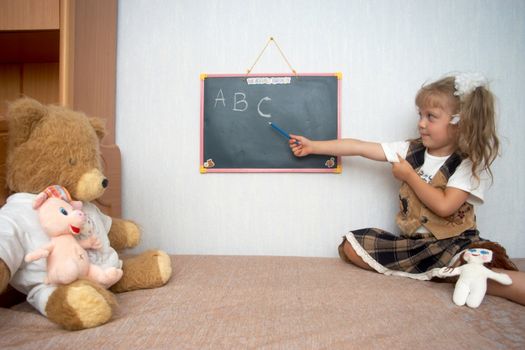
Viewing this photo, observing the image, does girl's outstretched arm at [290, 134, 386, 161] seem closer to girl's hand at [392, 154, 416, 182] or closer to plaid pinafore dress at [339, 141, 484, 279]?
girl's hand at [392, 154, 416, 182]

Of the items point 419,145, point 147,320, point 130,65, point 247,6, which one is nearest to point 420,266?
point 419,145

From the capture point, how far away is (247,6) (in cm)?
150

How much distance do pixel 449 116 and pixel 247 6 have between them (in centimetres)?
82

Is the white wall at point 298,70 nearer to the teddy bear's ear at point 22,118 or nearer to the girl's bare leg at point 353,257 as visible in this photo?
the girl's bare leg at point 353,257

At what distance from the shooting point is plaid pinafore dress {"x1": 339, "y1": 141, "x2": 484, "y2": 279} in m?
1.18

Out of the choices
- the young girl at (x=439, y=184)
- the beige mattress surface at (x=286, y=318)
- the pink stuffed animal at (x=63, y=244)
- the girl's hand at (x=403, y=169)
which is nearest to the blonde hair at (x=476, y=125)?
the young girl at (x=439, y=184)

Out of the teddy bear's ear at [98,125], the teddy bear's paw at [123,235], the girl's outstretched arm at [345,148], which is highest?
the teddy bear's ear at [98,125]

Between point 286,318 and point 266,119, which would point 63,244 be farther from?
point 266,119

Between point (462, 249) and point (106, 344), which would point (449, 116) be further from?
point (106, 344)

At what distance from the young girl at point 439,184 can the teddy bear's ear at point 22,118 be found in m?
0.95

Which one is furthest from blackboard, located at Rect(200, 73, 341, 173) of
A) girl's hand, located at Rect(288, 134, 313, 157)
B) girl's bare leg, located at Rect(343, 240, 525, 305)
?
girl's bare leg, located at Rect(343, 240, 525, 305)

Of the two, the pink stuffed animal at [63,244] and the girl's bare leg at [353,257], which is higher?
the pink stuffed animal at [63,244]

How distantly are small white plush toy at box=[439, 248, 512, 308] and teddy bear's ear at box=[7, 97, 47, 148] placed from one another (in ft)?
3.39

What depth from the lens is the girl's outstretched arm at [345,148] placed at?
136cm
